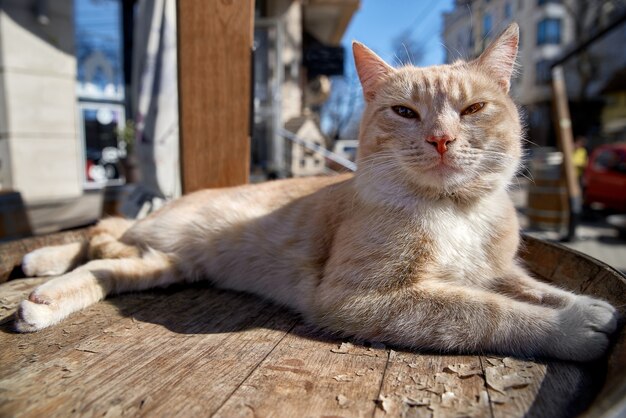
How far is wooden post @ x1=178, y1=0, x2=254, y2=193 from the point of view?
2.30 m

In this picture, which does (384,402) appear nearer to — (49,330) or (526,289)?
(526,289)

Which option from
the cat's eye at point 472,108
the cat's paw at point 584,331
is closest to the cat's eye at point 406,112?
the cat's eye at point 472,108

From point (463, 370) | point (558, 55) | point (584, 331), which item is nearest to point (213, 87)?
point (463, 370)

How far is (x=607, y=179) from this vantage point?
899 centimetres

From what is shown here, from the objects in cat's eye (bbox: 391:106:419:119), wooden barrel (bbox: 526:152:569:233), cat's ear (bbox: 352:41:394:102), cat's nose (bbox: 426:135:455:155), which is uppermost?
cat's ear (bbox: 352:41:394:102)

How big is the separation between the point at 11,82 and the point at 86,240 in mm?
5631

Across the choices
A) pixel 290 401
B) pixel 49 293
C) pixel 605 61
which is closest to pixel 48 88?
pixel 49 293

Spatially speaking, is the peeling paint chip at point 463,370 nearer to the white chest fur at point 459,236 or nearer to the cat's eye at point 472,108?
the white chest fur at point 459,236

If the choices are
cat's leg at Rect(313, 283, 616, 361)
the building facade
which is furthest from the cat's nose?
the building facade

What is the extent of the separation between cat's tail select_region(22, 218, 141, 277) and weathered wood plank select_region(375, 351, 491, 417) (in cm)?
145

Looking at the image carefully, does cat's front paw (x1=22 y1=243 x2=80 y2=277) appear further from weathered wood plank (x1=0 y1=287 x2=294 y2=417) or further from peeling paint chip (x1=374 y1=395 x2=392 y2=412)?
peeling paint chip (x1=374 y1=395 x2=392 y2=412)

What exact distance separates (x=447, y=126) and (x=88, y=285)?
4.81ft

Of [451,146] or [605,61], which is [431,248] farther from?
[605,61]

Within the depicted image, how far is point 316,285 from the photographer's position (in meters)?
1.62
